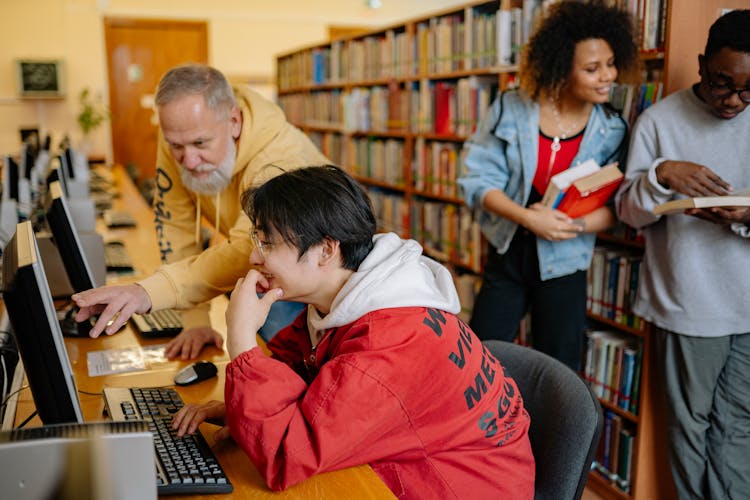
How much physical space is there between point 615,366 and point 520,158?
88 cm

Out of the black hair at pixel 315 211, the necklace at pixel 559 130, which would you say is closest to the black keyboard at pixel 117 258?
the black hair at pixel 315 211

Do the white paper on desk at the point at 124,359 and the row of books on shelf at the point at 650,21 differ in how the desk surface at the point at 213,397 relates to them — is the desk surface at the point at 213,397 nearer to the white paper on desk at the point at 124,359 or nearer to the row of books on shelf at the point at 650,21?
the white paper on desk at the point at 124,359

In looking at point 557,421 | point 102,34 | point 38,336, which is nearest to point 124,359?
point 38,336

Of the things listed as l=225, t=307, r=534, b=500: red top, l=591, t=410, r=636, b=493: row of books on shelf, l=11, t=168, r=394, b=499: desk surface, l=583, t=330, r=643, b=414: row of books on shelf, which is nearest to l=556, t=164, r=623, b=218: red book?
l=583, t=330, r=643, b=414: row of books on shelf

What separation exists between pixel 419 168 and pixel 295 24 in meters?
4.90

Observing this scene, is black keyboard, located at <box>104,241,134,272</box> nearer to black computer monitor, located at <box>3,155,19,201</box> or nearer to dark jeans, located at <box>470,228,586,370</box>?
black computer monitor, located at <box>3,155,19,201</box>

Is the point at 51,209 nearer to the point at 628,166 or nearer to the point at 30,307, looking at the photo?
the point at 30,307

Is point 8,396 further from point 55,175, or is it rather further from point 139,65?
point 139,65

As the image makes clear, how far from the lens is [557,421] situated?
1.37 metres

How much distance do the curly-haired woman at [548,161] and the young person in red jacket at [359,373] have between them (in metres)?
1.00

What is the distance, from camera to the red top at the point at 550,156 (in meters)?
2.27

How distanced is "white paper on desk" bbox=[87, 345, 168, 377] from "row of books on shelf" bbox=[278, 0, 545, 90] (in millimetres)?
2078

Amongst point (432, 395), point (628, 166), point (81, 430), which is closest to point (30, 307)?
point (81, 430)

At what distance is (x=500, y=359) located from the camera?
5.21ft
